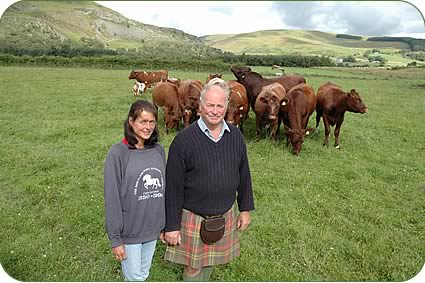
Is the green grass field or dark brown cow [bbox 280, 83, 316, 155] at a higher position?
dark brown cow [bbox 280, 83, 316, 155]

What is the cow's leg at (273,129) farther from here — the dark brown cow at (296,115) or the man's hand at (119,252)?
the man's hand at (119,252)

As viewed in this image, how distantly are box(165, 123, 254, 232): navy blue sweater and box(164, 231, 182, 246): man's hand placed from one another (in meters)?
0.04

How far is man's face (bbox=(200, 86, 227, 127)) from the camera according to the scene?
284 centimetres

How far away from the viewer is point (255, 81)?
11.9m

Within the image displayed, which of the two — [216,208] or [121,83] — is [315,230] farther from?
[121,83]

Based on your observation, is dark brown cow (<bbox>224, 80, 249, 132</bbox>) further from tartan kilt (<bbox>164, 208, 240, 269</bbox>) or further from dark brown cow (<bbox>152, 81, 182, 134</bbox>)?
tartan kilt (<bbox>164, 208, 240, 269</bbox>)

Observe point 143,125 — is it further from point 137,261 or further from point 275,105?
point 275,105

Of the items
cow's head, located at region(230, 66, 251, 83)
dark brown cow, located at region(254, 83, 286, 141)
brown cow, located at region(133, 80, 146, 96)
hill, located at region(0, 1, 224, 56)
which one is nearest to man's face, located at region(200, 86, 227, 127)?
dark brown cow, located at region(254, 83, 286, 141)

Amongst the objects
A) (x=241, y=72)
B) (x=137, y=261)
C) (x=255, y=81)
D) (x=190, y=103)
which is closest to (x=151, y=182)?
(x=137, y=261)

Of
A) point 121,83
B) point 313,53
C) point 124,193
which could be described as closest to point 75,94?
point 121,83

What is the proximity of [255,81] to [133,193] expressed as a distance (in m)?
9.66

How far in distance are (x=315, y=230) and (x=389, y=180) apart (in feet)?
11.0

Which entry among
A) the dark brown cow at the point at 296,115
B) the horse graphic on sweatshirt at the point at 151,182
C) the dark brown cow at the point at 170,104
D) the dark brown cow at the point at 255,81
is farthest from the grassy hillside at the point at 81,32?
the horse graphic on sweatshirt at the point at 151,182

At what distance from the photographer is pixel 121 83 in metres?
23.0
